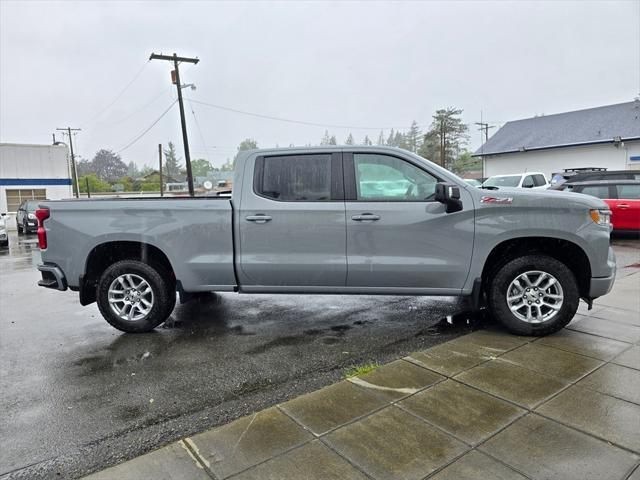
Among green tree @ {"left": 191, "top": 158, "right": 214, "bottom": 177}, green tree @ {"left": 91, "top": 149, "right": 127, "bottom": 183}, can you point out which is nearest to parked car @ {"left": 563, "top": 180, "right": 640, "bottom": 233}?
green tree @ {"left": 191, "top": 158, "right": 214, "bottom": 177}

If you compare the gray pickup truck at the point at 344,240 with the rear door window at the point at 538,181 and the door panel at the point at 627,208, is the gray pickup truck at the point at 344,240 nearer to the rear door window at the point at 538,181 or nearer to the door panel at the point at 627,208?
the door panel at the point at 627,208

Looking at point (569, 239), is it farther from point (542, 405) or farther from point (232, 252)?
point (232, 252)

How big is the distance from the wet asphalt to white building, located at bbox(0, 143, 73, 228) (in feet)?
102

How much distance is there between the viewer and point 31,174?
32.3 m

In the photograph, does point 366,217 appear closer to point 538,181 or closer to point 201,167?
point 538,181

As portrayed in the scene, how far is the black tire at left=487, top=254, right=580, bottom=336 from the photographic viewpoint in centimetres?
425

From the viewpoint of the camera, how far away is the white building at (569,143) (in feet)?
96.4

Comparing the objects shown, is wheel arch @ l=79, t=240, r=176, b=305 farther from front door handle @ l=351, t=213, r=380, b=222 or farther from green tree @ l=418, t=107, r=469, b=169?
green tree @ l=418, t=107, r=469, b=169

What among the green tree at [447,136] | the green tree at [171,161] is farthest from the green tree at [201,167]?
the green tree at [447,136]

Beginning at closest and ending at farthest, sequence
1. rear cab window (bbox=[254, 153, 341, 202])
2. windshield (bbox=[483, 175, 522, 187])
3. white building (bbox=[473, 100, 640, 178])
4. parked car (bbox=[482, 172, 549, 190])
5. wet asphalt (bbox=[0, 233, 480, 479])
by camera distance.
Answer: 1. wet asphalt (bbox=[0, 233, 480, 479])
2. rear cab window (bbox=[254, 153, 341, 202])
3. parked car (bbox=[482, 172, 549, 190])
4. windshield (bbox=[483, 175, 522, 187])
5. white building (bbox=[473, 100, 640, 178])

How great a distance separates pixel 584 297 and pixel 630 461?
2.24m

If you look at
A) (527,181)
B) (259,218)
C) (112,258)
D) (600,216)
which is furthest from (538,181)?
(112,258)

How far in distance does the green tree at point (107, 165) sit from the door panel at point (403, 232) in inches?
4393

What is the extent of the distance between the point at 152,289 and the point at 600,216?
14.9 feet
